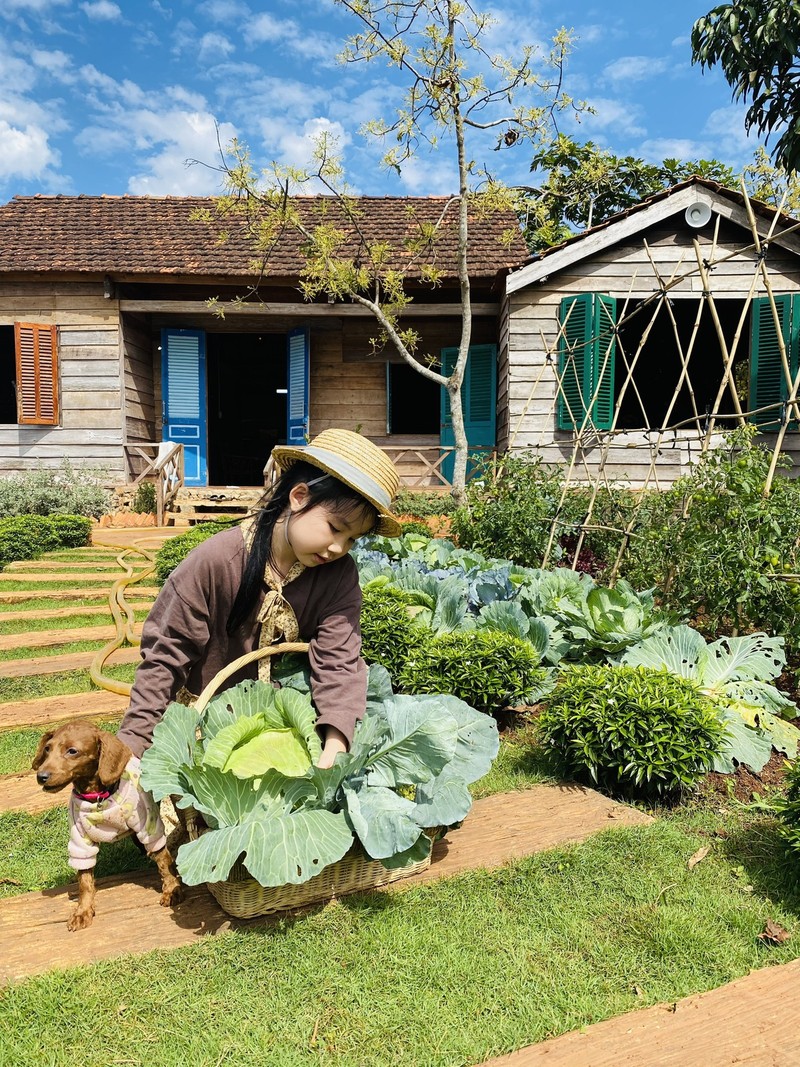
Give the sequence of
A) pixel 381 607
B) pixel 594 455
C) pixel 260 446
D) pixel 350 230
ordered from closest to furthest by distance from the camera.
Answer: pixel 381 607, pixel 594 455, pixel 350 230, pixel 260 446

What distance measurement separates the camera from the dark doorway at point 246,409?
16469mm

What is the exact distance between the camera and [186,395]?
12656mm

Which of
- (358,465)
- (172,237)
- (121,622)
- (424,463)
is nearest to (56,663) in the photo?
Result: (121,622)

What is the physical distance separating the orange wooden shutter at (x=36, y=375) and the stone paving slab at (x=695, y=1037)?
12.0 m

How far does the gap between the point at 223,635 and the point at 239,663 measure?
246mm

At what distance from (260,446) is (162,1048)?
1683 centimetres

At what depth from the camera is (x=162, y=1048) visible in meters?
1.70

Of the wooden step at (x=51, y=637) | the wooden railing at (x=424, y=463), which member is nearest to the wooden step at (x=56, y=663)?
the wooden step at (x=51, y=637)

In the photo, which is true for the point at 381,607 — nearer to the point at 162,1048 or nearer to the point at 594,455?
the point at 162,1048

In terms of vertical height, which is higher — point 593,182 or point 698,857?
point 593,182

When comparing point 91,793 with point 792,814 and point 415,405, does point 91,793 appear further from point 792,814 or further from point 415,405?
point 415,405

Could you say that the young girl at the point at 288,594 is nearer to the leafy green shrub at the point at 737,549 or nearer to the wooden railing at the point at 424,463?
the leafy green shrub at the point at 737,549

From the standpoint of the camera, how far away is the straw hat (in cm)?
223

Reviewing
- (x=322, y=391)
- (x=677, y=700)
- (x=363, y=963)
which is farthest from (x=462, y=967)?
(x=322, y=391)
